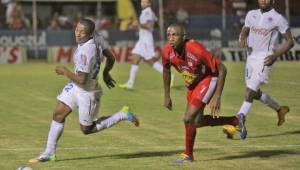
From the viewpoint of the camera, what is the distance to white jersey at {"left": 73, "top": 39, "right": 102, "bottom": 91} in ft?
37.8

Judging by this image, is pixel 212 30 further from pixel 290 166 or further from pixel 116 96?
pixel 290 166

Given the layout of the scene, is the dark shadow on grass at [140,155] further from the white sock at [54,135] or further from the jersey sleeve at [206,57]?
the jersey sleeve at [206,57]

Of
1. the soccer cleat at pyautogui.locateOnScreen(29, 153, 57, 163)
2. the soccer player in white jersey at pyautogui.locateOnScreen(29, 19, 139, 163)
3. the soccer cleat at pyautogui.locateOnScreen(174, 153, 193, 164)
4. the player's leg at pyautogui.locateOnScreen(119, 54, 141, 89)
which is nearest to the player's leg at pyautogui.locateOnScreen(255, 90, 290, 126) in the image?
the soccer cleat at pyautogui.locateOnScreen(174, 153, 193, 164)

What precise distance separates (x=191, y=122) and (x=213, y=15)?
90.5 ft

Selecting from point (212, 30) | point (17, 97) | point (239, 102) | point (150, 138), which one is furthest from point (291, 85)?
point (212, 30)

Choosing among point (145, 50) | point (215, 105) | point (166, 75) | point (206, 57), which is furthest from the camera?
point (145, 50)

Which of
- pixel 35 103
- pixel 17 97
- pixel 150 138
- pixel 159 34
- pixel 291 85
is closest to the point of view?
pixel 150 138

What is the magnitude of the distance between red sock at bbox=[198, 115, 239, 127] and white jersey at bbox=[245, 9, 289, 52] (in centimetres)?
269

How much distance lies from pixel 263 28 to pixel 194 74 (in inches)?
144

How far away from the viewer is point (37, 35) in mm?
36500

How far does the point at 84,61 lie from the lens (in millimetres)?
11508

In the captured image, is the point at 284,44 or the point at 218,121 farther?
the point at 284,44

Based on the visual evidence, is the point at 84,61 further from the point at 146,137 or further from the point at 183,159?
the point at 146,137

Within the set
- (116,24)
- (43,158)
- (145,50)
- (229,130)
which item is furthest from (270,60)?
(116,24)
